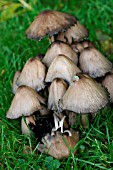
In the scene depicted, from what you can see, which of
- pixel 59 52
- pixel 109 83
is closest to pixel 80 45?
pixel 59 52

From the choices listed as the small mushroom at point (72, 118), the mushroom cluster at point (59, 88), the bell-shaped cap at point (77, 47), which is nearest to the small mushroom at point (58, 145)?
the mushroom cluster at point (59, 88)

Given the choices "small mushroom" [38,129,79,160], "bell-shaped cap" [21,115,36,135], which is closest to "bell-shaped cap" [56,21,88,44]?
"bell-shaped cap" [21,115,36,135]

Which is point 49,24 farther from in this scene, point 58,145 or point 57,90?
point 58,145

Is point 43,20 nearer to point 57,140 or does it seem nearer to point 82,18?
point 57,140

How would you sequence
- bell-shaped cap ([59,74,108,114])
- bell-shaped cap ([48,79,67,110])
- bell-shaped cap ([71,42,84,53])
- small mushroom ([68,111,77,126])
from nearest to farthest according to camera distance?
bell-shaped cap ([59,74,108,114]), bell-shaped cap ([48,79,67,110]), small mushroom ([68,111,77,126]), bell-shaped cap ([71,42,84,53])

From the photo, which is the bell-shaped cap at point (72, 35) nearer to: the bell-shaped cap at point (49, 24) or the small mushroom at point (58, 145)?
the bell-shaped cap at point (49, 24)

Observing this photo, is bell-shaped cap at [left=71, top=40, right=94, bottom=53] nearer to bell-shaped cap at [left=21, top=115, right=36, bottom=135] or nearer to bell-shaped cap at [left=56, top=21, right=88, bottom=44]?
bell-shaped cap at [left=56, top=21, right=88, bottom=44]

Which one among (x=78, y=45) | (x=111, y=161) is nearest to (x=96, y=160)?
(x=111, y=161)
